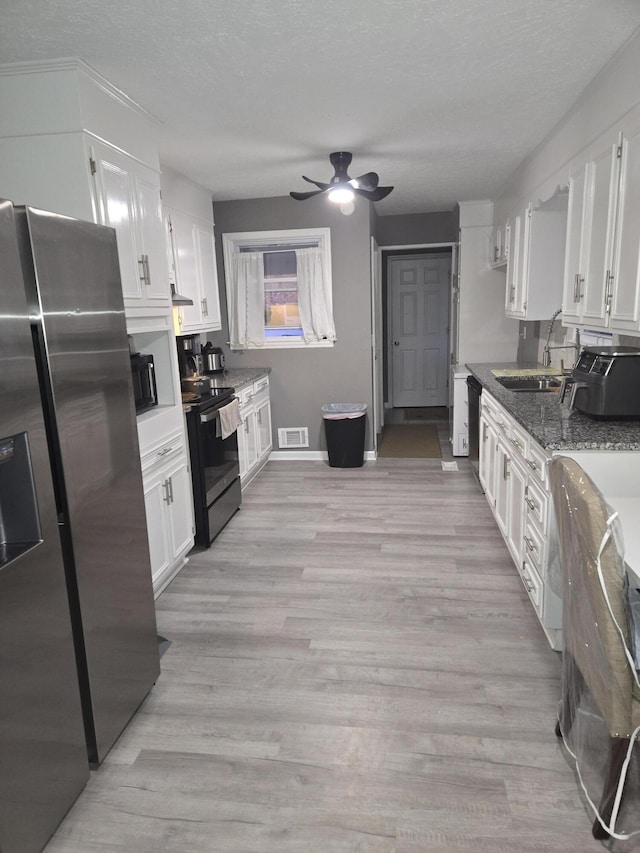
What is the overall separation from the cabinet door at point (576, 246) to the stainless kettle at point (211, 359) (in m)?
3.04

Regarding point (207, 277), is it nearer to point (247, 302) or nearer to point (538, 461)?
point (247, 302)

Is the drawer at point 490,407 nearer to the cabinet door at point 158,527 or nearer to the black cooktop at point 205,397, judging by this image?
the black cooktop at point 205,397

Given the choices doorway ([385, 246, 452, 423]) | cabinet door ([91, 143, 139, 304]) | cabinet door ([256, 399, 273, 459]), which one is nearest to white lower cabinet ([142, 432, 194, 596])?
cabinet door ([91, 143, 139, 304])

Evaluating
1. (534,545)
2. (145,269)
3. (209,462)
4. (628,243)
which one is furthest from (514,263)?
(145,269)

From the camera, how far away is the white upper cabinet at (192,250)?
4.04 meters

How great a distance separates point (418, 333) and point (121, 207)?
557 cm

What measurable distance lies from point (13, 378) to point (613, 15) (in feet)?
7.98

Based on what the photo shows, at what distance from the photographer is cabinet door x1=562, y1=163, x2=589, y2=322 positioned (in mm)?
2836

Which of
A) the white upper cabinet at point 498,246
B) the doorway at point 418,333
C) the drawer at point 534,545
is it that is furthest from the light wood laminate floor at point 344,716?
the doorway at point 418,333

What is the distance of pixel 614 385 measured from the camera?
2.50m

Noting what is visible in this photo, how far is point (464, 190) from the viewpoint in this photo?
509cm

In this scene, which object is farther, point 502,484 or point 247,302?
point 247,302

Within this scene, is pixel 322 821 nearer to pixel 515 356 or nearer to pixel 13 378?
pixel 13 378

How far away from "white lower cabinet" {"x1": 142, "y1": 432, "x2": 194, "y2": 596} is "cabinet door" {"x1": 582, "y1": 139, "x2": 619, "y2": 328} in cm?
233
